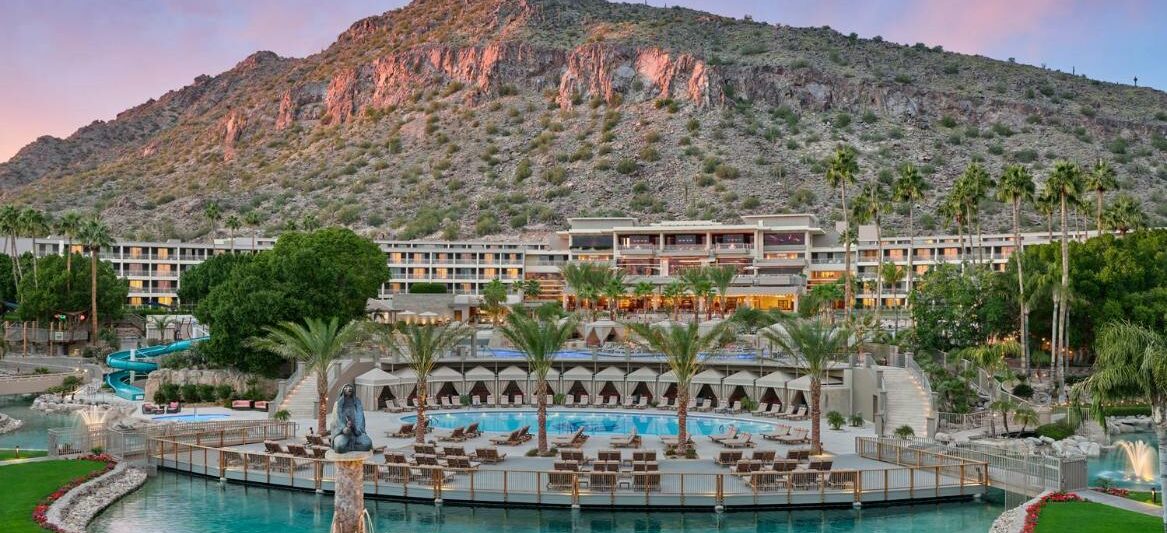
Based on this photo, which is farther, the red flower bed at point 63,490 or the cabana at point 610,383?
the cabana at point 610,383

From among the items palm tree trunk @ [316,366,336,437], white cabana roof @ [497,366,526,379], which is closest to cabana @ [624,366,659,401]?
white cabana roof @ [497,366,526,379]

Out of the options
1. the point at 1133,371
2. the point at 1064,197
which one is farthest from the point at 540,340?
the point at 1064,197

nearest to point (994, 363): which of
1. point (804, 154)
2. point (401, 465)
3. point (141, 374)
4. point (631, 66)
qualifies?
point (401, 465)

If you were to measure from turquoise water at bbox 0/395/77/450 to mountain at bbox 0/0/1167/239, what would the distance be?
3155 inches

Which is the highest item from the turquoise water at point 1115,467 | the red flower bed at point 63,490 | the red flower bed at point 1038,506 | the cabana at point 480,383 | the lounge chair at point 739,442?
the cabana at point 480,383

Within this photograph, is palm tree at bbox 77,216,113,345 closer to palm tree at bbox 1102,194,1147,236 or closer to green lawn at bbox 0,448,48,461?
green lawn at bbox 0,448,48,461

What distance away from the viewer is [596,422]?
159 ft

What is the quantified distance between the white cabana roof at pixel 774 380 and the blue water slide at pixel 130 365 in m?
32.3

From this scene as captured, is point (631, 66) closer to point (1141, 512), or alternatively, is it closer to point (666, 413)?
point (666, 413)

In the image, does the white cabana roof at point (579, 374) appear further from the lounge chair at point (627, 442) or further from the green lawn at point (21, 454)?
the green lawn at point (21, 454)

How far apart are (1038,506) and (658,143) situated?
13709cm

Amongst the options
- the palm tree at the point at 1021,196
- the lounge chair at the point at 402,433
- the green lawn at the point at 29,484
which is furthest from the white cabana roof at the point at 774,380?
the green lawn at the point at 29,484

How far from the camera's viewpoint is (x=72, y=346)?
8125 cm

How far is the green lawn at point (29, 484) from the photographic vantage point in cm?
2538
